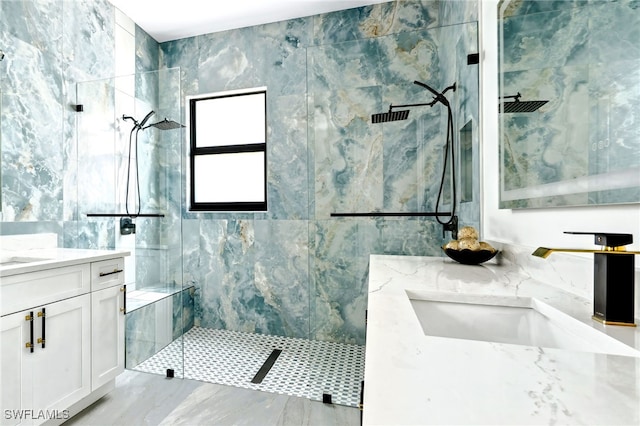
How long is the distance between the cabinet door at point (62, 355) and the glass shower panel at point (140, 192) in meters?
0.33

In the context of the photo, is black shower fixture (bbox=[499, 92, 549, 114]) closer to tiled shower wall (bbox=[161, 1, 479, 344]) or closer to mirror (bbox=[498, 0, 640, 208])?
mirror (bbox=[498, 0, 640, 208])

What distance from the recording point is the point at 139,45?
2.82 meters

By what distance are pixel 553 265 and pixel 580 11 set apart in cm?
76

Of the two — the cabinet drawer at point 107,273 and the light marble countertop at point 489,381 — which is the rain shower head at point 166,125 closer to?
the cabinet drawer at point 107,273

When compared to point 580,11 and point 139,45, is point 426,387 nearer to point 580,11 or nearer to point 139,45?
point 580,11

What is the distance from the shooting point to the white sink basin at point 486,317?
0.79m

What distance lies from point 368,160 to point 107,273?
1715mm

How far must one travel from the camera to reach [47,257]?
1.69 metres

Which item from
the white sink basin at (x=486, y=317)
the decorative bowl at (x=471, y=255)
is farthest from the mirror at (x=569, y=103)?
the white sink basin at (x=486, y=317)

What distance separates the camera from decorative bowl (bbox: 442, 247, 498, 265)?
51.7 inches

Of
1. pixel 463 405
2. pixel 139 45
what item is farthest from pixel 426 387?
pixel 139 45

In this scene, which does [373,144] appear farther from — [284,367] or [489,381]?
[284,367]

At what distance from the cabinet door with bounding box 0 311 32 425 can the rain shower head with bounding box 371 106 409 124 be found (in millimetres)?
1995

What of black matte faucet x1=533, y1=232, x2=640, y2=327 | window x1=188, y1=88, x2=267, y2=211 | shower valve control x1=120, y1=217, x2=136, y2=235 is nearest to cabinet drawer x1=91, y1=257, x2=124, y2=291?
shower valve control x1=120, y1=217, x2=136, y2=235
